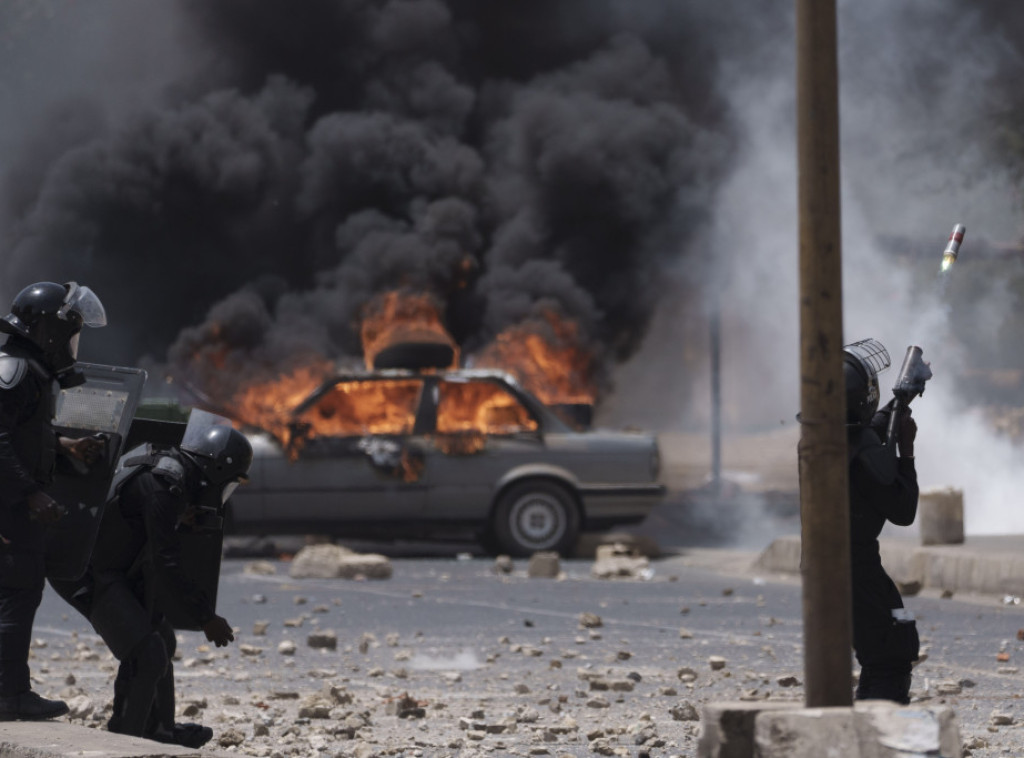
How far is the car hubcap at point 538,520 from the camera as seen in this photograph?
14383 mm

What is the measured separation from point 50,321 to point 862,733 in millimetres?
2962

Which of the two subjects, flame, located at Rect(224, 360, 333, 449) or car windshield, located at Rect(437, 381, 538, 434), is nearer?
car windshield, located at Rect(437, 381, 538, 434)

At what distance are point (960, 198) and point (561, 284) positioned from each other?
67.1 feet

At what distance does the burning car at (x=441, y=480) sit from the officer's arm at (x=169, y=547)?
8.79m

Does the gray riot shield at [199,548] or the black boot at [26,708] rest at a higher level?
the gray riot shield at [199,548]

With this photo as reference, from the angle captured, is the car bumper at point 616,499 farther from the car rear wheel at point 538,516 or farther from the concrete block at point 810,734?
the concrete block at point 810,734

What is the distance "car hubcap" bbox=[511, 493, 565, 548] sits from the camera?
14383 mm

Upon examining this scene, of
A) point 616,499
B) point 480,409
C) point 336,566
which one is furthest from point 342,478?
point 616,499

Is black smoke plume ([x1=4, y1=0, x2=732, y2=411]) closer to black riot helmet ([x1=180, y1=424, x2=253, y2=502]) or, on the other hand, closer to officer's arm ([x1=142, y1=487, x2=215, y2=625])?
black riot helmet ([x1=180, y1=424, x2=253, y2=502])

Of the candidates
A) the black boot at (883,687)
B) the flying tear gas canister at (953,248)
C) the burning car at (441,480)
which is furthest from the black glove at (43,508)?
the burning car at (441,480)

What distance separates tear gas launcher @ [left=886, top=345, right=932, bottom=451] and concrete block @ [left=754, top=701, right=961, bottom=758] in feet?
5.55

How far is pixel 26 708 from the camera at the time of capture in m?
5.30

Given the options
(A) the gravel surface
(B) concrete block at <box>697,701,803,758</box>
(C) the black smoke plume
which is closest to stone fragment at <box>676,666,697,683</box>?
(A) the gravel surface

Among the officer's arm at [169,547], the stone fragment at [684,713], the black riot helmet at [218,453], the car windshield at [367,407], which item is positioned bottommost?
the stone fragment at [684,713]
